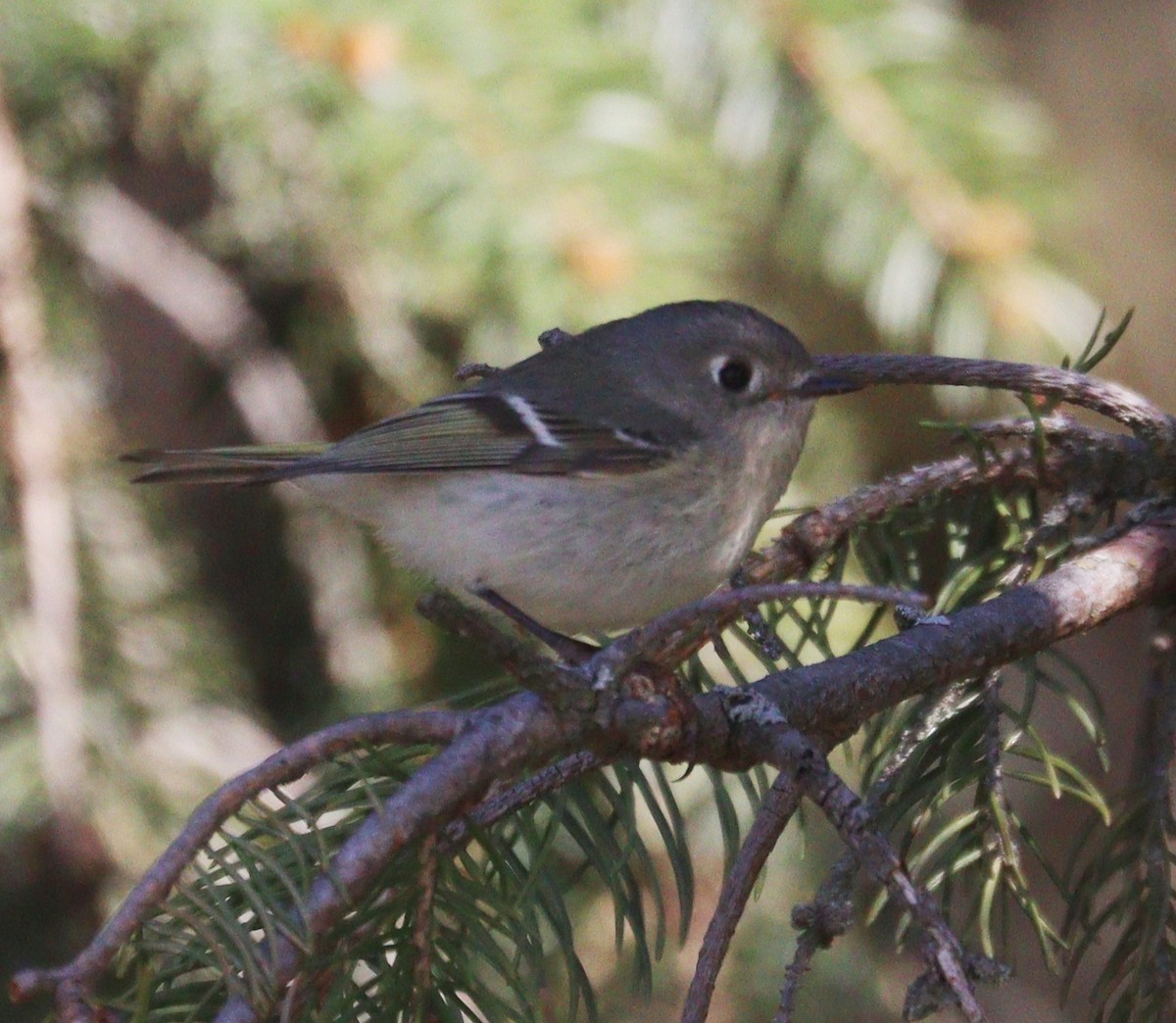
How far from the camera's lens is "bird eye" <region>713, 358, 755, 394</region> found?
1.80 m

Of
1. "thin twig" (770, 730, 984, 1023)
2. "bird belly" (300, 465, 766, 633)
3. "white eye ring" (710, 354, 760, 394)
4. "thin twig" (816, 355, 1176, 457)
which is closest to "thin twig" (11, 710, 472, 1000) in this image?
"thin twig" (770, 730, 984, 1023)

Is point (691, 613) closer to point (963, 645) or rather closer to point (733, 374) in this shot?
point (963, 645)

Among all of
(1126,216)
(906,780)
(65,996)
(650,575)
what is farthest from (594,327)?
(1126,216)

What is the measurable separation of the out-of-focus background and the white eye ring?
0.12m

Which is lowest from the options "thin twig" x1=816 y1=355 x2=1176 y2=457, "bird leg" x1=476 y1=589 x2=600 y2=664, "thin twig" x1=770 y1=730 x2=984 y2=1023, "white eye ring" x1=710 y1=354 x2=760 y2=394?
"thin twig" x1=770 y1=730 x2=984 y2=1023

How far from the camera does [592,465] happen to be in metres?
1.70

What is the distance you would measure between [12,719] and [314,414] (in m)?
0.63

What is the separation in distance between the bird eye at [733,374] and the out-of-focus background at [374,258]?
0.39ft

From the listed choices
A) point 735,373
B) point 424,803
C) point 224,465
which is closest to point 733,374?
point 735,373

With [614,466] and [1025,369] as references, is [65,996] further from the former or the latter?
[614,466]

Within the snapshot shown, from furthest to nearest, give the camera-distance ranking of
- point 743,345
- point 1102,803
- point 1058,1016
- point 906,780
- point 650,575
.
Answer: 1. point 1058,1016
2. point 743,345
3. point 650,575
4. point 906,780
5. point 1102,803

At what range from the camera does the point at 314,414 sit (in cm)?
208

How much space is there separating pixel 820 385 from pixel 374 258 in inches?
23.1

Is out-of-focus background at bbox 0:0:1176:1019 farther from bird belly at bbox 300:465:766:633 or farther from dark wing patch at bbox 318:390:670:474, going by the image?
bird belly at bbox 300:465:766:633
